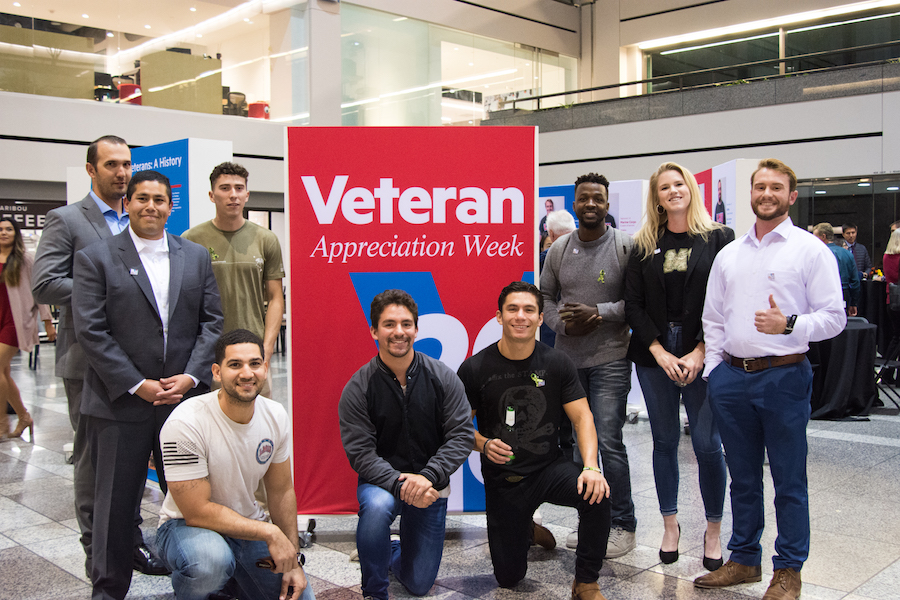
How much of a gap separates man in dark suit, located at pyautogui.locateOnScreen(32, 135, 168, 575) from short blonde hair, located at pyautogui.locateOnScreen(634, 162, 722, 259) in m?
2.19

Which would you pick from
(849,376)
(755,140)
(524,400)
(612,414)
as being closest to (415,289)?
(524,400)

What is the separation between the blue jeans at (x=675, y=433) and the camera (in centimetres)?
299

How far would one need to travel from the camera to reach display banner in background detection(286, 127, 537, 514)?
3318 mm

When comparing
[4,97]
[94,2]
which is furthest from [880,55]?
[4,97]

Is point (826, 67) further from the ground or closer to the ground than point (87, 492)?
further from the ground

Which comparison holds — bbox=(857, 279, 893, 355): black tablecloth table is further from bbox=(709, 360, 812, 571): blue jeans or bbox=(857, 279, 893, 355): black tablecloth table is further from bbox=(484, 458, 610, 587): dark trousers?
bbox=(484, 458, 610, 587): dark trousers

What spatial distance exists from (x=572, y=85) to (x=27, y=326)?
13.5m

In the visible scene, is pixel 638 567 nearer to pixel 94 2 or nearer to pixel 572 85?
pixel 94 2

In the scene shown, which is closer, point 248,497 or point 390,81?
point 248,497

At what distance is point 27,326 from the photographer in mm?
5980

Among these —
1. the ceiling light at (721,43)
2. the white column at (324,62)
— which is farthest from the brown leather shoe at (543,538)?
the ceiling light at (721,43)

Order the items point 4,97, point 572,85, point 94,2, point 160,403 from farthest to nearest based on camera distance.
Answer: point 572,85 < point 94,2 < point 4,97 < point 160,403

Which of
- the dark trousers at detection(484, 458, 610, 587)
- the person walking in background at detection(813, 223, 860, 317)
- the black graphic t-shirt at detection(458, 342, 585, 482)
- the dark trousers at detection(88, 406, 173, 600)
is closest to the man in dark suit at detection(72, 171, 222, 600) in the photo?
the dark trousers at detection(88, 406, 173, 600)

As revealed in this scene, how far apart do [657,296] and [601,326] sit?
0.30 metres
